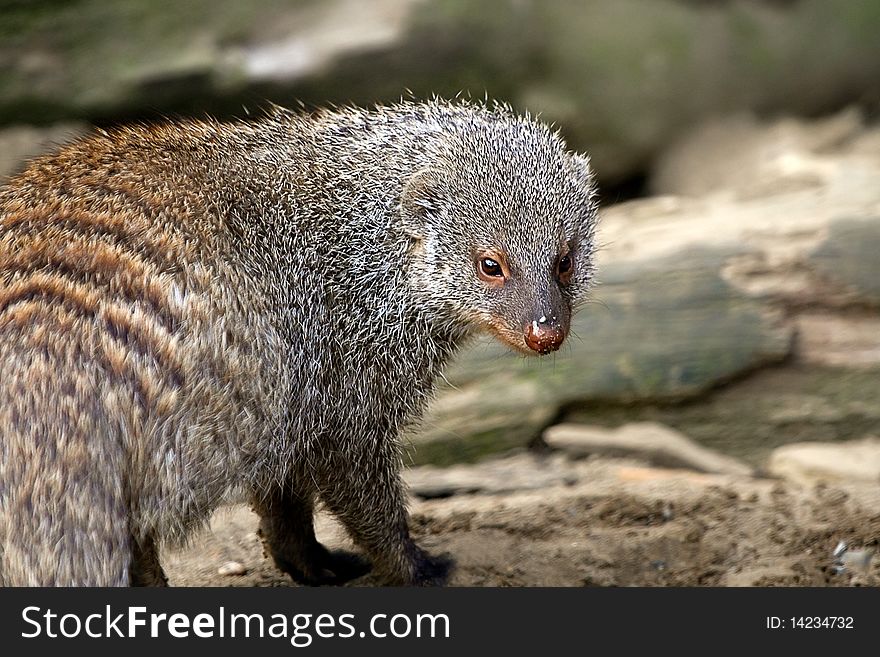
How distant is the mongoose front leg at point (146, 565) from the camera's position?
9.94ft

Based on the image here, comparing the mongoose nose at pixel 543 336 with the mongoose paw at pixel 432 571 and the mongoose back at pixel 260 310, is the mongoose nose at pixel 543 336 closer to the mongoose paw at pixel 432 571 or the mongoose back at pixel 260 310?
the mongoose back at pixel 260 310

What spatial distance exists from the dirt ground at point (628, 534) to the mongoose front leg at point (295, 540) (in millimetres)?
96

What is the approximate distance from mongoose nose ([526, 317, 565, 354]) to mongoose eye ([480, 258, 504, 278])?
0.72 ft

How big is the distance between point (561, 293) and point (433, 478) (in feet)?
4.47

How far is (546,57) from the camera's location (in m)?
5.93

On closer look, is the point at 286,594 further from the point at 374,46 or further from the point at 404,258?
the point at 374,46

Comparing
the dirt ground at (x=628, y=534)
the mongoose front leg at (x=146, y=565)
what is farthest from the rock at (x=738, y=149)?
the mongoose front leg at (x=146, y=565)

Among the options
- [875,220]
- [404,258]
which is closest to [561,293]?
[404,258]

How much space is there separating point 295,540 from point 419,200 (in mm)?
1308

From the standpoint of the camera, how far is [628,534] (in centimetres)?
420

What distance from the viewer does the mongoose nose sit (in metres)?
3.35

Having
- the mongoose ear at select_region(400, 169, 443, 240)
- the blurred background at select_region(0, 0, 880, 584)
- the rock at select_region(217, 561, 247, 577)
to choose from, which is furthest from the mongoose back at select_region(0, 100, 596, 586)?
the blurred background at select_region(0, 0, 880, 584)

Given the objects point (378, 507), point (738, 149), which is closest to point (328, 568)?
point (378, 507)

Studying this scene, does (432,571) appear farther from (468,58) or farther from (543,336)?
(468,58)
